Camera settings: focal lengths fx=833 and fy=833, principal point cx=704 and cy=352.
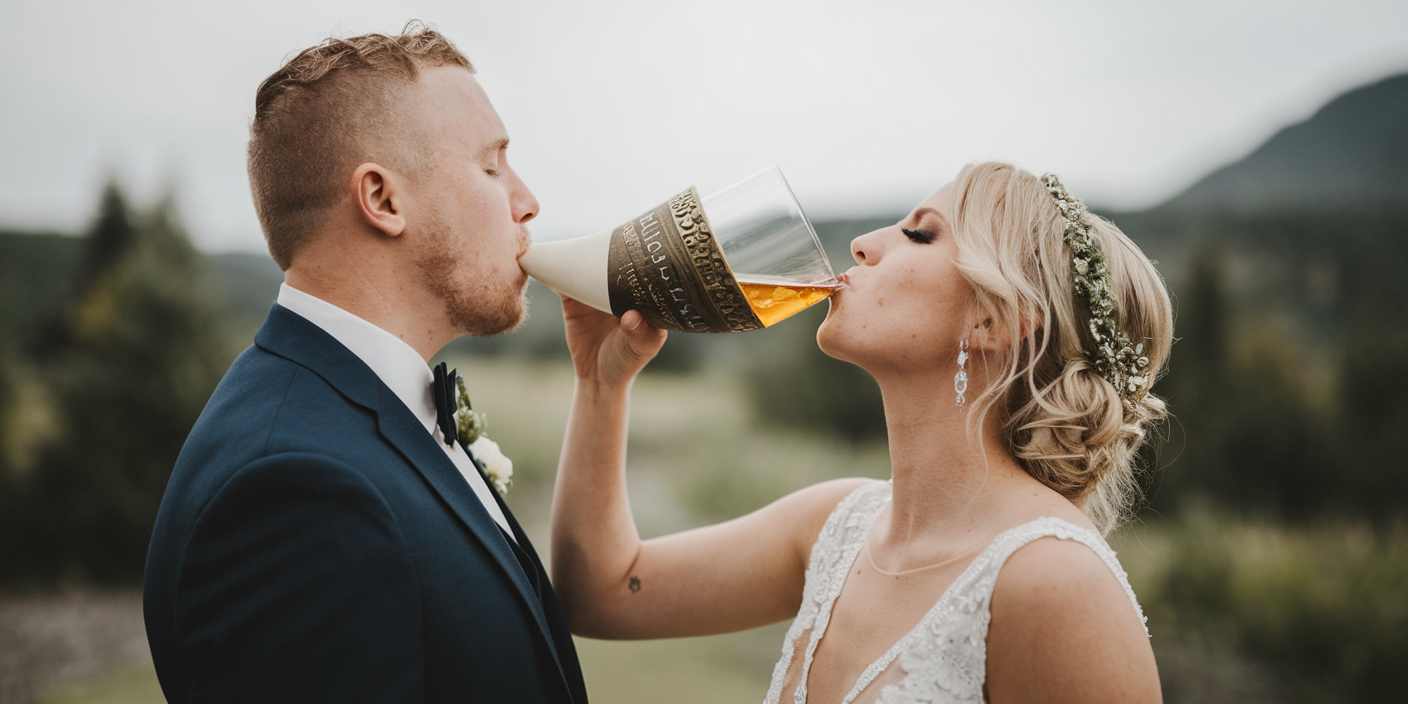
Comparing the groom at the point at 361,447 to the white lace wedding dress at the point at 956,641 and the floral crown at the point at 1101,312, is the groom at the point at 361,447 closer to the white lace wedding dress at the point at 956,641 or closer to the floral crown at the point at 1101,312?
the white lace wedding dress at the point at 956,641

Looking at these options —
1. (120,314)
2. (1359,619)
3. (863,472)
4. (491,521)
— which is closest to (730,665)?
(863,472)

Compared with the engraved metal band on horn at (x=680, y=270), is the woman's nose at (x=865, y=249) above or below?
below

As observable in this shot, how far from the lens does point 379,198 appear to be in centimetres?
210

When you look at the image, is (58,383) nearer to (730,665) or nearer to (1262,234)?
(730,665)

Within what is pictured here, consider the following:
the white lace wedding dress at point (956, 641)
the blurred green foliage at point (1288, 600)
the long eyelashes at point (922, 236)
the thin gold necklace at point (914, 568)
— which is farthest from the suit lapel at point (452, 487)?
the blurred green foliage at point (1288, 600)

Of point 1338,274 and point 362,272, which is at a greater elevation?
point 362,272

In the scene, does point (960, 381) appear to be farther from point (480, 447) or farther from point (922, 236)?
point (480, 447)

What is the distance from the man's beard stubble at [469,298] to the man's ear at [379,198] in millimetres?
102

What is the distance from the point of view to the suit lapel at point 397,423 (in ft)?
6.10

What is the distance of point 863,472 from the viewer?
9.05m

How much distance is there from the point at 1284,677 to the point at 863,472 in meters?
4.04

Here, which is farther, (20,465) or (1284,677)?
(20,465)

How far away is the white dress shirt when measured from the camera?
1994 millimetres

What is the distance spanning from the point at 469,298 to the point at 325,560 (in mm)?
847
